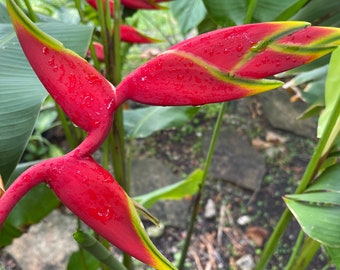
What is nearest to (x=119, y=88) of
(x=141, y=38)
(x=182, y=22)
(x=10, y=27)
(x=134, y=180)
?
(x=10, y=27)

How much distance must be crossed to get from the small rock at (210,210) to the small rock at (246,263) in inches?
7.0

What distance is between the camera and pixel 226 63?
0.31 metres

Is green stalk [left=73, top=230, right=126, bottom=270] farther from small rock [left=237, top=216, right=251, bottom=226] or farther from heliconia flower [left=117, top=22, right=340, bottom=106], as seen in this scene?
small rock [left=237, top=216, right=251, bottom=226]

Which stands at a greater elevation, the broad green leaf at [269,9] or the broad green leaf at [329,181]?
the broad green leaf at [269,9]

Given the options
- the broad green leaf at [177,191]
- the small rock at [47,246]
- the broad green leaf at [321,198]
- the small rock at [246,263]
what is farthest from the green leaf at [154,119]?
the small rock at [246,263]

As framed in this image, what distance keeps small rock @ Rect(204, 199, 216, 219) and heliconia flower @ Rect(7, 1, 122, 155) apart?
3.92ft

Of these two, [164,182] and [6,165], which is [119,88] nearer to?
[6,165]

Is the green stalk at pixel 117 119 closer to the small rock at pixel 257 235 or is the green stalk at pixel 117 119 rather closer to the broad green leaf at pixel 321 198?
the broad green leaf at pixel 321 198

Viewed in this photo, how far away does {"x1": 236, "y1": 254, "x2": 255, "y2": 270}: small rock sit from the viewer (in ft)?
4.32

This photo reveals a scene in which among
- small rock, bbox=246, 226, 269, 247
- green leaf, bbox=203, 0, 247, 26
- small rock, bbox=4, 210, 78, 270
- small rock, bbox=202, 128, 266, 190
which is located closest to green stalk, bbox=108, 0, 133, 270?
green leaf, bbox=203, 0, 247, 26

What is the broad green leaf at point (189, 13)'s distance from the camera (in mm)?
805

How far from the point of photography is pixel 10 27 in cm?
52

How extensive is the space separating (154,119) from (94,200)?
1.98ft

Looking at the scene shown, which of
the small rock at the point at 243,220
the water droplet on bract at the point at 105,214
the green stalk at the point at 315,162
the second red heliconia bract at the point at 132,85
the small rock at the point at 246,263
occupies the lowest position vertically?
the small rock at the point at 246,263
